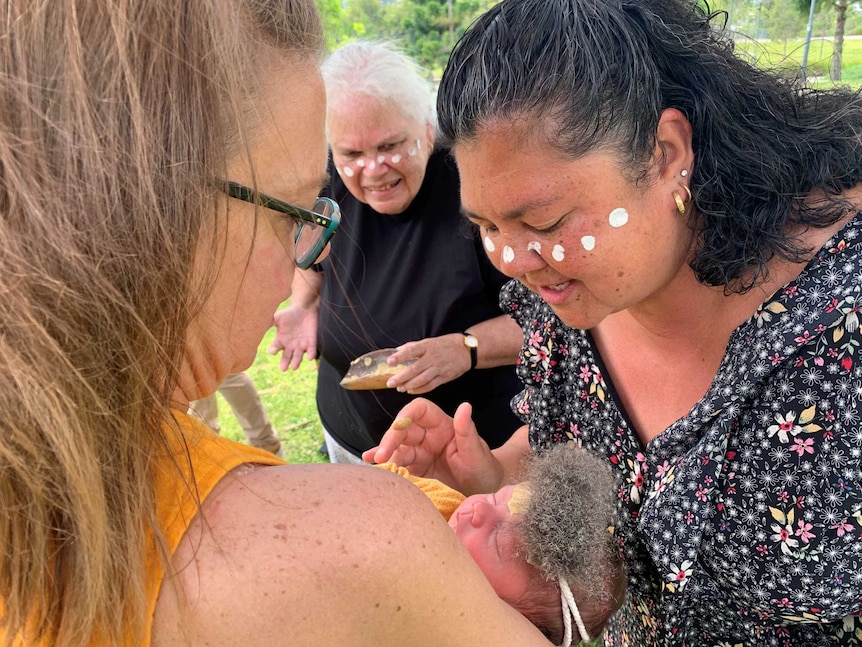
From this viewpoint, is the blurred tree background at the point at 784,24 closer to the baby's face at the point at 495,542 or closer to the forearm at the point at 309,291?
the forearm at the point at 309,291

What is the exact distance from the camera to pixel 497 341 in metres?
2.81

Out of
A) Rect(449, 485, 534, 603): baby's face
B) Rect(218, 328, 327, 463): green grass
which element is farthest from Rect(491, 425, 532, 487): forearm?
Rect(218, 328, 327, 463): green grass

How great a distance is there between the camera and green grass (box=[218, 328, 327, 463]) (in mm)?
5250

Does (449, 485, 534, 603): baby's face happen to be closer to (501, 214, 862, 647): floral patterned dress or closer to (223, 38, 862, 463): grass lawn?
(501, 214, 862, 647): floral patterned dress

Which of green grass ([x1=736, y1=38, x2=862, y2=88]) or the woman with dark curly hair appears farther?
green grass ([x1=736, y1=38, x2=862, y2=88])

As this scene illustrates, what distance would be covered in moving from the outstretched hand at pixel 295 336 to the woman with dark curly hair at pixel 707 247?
5.80 feet

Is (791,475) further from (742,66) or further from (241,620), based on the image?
(241,620)

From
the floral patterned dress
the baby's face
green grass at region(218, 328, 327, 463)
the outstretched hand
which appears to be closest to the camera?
the floral patterned dress

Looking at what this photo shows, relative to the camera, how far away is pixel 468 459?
2127 mm

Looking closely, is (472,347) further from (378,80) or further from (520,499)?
(378,80)

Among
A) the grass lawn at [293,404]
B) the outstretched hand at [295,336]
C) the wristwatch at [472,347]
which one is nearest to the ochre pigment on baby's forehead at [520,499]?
the wristwatch at [472,347]

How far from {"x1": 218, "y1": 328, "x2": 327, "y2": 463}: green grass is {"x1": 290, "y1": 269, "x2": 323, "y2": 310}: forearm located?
190 centimetres

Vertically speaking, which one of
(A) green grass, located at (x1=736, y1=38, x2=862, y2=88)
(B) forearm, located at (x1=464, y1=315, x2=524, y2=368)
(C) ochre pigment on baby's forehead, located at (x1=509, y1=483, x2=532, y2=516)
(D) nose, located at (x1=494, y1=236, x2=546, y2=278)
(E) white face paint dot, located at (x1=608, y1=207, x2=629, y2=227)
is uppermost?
(A) green grass, located at (x1=736, y1=38, x2=862, y2=88)

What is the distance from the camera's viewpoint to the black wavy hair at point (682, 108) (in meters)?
1.42
